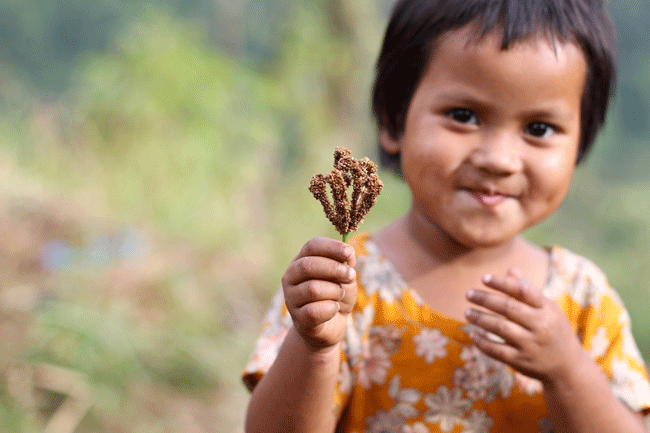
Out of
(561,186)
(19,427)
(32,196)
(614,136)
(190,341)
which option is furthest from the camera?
(614,136)

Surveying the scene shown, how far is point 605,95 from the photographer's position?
5.34 feet

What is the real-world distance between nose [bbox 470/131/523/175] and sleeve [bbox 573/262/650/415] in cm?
44

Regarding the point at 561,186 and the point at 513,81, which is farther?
the point at 561,186

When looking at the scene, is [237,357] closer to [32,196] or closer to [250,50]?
[32,196]

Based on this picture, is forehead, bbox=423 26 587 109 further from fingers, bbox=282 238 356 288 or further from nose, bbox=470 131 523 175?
fingers, bbox=282 238 356 288

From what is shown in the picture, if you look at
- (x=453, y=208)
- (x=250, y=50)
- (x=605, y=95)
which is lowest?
(x=453, y=208)

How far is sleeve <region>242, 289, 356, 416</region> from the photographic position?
150 centimetres

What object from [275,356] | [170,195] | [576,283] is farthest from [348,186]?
[170,195]

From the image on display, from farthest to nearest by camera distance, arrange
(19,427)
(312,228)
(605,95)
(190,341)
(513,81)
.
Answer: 1. (312,228)
2. (190,341)
3. (19,427)
4. (605,95)
5. (513,81)

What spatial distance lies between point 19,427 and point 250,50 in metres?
3.26

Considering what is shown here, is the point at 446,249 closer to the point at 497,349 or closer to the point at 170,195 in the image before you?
the point at 497,349

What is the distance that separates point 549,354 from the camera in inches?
54.0

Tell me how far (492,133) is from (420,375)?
1.84ft

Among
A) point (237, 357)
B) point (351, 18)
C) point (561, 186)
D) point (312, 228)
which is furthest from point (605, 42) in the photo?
point (351, 18)
